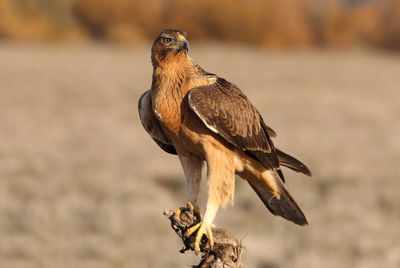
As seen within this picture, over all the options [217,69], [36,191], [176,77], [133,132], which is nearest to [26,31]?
[217,69]

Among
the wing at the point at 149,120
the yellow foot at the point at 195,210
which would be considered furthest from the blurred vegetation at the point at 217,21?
the yellow foot at the point at 195,210

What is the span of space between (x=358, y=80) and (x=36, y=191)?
2513cm

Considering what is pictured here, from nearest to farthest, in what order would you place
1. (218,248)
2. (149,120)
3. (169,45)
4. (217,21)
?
(218,248) → (169,45) → (149,120) → (217,21)

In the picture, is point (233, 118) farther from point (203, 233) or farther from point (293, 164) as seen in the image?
point (203, 233)

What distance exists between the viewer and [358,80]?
109ft

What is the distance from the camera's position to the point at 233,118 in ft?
14.5

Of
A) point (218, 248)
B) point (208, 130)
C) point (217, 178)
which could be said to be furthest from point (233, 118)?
point (218, 248)

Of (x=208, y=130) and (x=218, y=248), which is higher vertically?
(x=208, y=130)

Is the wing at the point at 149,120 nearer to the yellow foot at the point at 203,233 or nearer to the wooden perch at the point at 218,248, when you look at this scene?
the wooden perch at the point at 218,248

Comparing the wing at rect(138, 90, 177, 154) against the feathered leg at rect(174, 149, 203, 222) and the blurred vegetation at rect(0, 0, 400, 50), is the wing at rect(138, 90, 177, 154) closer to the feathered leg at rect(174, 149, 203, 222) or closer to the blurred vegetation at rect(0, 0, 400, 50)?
the feathered leg at rect(174, 149, 203, 222)

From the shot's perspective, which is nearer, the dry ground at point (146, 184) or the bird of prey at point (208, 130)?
the bird of prey at point (208, 130)

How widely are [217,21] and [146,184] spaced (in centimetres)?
3630

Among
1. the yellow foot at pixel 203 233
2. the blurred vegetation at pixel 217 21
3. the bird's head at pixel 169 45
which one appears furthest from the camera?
the blurred vegetation at pixel 217 21

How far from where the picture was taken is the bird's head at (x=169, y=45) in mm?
4059
